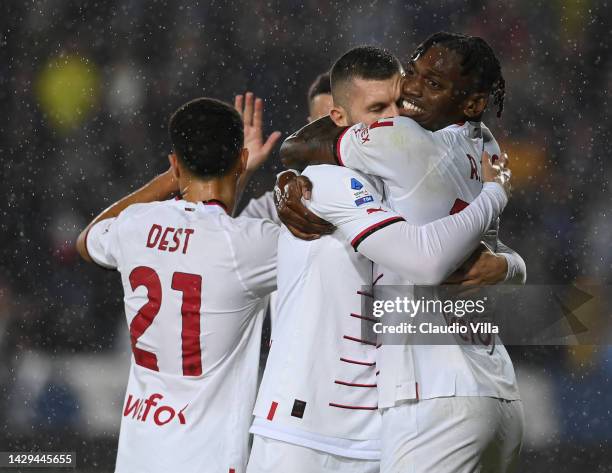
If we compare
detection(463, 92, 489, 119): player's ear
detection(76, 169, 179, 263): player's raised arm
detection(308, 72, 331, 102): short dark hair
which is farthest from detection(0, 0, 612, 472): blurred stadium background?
detection(463, 92, 489, 119): player's ear

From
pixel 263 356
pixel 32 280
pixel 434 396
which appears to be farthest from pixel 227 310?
pixel 32 280

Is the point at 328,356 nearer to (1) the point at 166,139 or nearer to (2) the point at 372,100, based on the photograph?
(2) the point at 372,100

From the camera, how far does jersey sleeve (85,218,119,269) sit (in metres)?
2.72

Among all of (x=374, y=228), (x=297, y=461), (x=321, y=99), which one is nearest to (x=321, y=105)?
(x=321, y=99)

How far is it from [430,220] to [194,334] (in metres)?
0.87

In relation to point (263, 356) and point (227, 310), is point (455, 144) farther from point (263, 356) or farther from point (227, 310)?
point (263, 356)

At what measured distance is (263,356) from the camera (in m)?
6.23

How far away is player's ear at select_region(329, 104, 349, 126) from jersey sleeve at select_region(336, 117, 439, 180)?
275 mm

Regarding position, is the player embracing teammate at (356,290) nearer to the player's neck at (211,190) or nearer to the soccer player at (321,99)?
the player's neck at (211,190)

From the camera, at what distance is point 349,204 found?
2.04 meters

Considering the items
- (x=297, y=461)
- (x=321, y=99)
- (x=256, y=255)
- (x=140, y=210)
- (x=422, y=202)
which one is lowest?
(x=297, y=461)

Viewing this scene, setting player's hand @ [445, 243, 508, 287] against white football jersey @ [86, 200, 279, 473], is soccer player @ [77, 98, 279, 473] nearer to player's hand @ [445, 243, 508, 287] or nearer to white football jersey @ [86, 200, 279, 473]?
white football jersey @ [86, 200, 279, 473]

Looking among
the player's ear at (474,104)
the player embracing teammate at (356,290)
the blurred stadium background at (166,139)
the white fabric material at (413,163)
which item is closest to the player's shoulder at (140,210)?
the player embracing teammate at (356,290)

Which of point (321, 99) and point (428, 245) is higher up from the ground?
point (321, 99)
